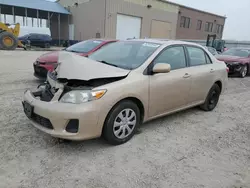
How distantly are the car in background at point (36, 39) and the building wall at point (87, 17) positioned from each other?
21.5 ft

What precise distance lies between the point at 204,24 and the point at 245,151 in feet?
143

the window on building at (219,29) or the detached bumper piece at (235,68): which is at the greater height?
the window on building at (219,29)

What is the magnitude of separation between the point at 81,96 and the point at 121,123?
725mm

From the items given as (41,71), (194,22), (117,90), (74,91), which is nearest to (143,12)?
(194,22)

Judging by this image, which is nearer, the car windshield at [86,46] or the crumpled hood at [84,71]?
the crumpled hood at [84,71]

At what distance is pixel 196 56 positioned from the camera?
425 centimetres

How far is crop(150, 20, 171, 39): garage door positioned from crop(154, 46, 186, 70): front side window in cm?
2720

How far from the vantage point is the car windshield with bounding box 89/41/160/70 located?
3340 mm

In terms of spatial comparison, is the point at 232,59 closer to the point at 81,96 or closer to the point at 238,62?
the point at 238,62

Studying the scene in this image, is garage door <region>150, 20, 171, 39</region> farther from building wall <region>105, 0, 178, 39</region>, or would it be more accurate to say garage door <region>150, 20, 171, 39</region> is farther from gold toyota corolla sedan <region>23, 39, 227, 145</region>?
gold toyota corolla sedan <region>23, 39, 227, 145</region>

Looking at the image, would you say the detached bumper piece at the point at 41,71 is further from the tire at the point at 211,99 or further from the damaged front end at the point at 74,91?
the tire at the point at 211,99

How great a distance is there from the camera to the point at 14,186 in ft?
7.18

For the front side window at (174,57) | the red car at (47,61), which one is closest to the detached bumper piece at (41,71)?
the red car at (47,61)

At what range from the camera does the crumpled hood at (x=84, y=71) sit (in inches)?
109
